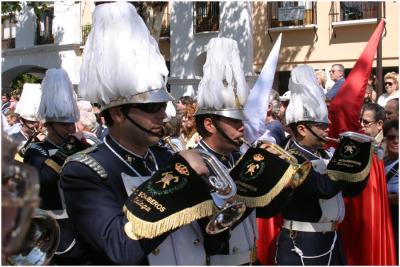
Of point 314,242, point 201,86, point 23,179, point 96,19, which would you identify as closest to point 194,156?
point 96,19

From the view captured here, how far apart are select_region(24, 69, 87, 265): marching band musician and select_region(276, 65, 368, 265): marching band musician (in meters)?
1.59

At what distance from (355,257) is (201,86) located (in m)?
2.46

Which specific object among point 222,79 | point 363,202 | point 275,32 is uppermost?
point 275,32

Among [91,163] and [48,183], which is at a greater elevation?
[91,163]

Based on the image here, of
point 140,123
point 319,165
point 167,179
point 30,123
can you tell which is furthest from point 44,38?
point 167,179

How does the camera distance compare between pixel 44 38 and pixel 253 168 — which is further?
pixel 44 38

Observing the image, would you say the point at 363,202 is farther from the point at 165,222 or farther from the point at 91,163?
the point at 165,222

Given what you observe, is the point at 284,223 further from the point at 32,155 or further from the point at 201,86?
the point at 32,155

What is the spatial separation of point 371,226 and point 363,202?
8.1 inches

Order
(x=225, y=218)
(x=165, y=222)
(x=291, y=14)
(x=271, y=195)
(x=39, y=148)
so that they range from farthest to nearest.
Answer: (x=291, y=14) < (x=39, y=148) < (x=271, y=195) < (x=225, y=218) < (x=165, y=222)

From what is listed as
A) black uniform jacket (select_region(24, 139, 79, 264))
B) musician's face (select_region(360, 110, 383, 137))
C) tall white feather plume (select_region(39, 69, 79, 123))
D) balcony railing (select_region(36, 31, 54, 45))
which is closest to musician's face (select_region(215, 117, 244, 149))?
black uniform jacket (select_region(24, 139, 79, 264))

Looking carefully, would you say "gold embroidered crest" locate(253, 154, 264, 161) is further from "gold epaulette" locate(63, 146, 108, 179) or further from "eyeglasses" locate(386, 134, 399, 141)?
"eyeglasses" locate(386, 134, 399, 141)

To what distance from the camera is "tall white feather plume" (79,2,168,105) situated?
2477 mm

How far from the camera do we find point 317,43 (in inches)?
696
